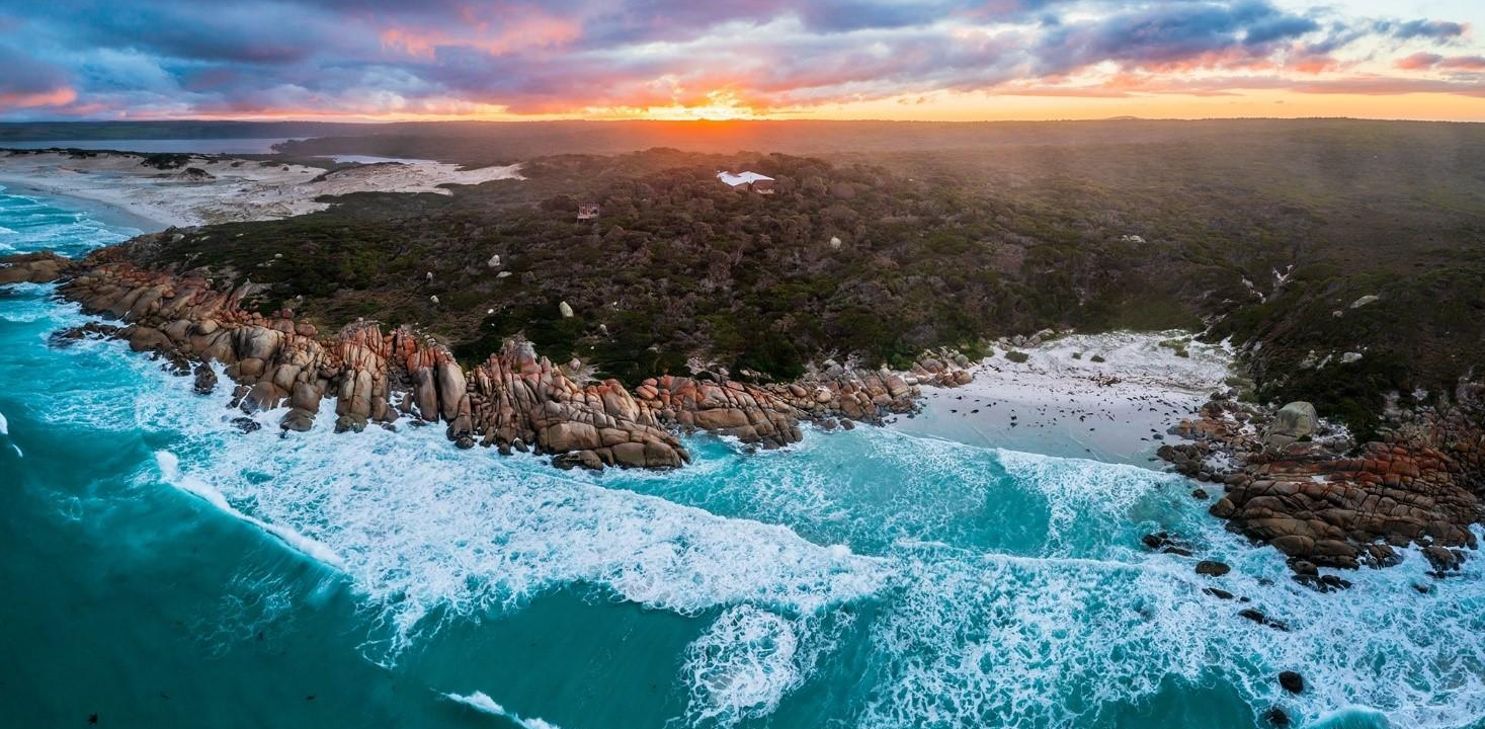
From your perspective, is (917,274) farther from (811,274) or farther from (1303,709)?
(1303,709)

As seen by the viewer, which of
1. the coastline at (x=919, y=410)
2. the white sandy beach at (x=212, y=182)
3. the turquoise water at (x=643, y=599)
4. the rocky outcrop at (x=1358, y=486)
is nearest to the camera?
the turquoise water at (x=643, y=599)

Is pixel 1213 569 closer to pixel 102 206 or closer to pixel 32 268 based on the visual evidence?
pixel 32 268

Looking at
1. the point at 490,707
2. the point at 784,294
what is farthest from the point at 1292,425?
the point at 490,707

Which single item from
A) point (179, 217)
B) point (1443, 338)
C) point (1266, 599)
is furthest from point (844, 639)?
point (179, 217)

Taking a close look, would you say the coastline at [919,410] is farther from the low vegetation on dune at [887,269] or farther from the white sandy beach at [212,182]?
the white sandy beach at [212,182]

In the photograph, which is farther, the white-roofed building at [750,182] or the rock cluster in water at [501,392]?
the white-roofed building at [750,182]

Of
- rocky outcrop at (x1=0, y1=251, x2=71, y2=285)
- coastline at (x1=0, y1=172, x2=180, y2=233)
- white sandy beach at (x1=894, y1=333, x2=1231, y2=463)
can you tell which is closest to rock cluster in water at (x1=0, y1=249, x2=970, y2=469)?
white sandy beach at (x1=894, y1=333, x2=1231, y2=463)

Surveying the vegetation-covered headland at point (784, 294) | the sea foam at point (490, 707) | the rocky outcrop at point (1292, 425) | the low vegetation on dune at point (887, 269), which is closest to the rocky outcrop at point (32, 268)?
the vegetation-covered headland at point (784, 294)

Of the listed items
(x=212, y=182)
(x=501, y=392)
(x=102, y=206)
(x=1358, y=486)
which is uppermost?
(x=212, y=182)
